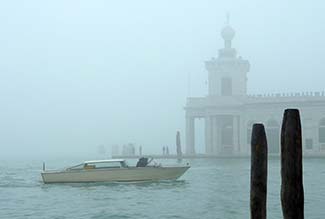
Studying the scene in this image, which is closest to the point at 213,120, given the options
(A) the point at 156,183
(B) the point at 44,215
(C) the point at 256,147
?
(A) the point at 156,183

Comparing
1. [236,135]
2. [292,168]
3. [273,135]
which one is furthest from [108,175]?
[236,135]

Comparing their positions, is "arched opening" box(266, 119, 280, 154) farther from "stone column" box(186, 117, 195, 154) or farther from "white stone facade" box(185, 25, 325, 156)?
"stone column" box(186, 117, 195, 154)

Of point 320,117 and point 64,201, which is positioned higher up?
point 320,117

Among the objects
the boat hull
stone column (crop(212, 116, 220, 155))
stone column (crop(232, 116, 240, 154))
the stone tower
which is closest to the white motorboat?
the boat hull

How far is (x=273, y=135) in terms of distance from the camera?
70.2 m

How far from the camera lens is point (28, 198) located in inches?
992

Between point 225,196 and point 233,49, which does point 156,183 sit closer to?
point 225,196

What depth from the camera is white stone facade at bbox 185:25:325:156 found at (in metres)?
68.7

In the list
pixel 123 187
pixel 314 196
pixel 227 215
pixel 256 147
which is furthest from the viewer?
pixel 123 187

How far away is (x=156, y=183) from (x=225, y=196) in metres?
6.11

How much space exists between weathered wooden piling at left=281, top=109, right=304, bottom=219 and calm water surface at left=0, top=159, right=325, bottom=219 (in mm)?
8617

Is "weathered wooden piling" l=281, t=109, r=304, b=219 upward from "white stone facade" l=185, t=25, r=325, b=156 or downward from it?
downward

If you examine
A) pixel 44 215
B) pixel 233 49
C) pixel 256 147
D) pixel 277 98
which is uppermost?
pixel 233 49

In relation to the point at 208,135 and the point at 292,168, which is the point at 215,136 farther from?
the point at 292,168
